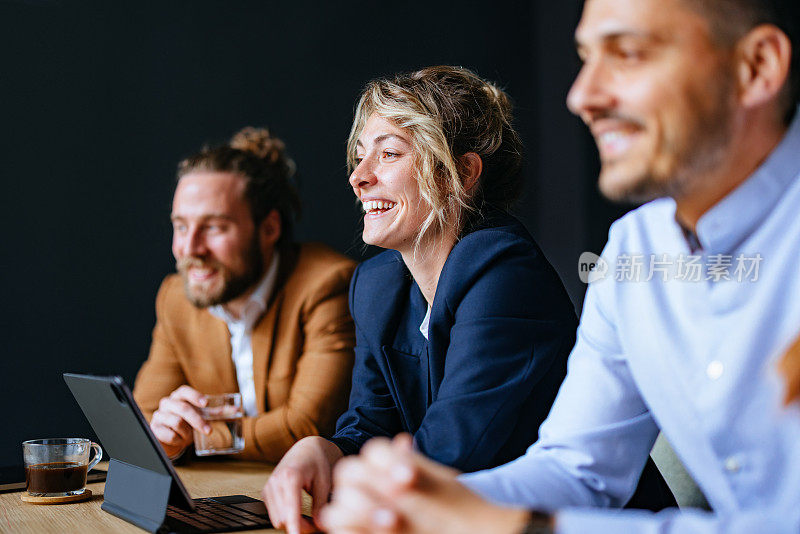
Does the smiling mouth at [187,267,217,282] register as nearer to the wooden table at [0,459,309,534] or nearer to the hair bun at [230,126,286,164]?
the hair bun at [230,126,286,164]

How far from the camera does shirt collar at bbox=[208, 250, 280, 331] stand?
2479 mm

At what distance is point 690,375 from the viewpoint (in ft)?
3.29

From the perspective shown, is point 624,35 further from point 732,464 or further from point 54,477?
point 54,477

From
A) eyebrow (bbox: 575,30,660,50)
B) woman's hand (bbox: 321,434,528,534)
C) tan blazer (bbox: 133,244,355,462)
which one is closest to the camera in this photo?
woman's hand (bbox: 321,434,528,534)

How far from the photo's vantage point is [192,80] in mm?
3260

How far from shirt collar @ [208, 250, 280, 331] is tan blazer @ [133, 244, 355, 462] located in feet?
0.07

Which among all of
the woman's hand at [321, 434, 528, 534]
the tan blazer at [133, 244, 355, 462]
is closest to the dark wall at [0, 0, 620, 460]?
the tan blazer at [133, 244, 355, 462]

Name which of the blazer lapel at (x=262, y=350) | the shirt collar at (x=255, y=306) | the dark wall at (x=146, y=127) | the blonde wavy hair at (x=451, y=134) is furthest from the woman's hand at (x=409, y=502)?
the dark wall at (x=146, y=127)

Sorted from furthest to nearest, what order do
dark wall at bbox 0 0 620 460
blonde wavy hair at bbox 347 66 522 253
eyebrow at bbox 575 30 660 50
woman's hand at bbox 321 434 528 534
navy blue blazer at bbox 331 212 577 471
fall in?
dark wall at bbox 0 0 620 460, blonde wavy hair at bbox 347 66 522 253, navy blue blazer at bbox 331 212 577 471, eyebrow at bbox 575 30 660 50, woman's hand at bbox 321 434 528 534

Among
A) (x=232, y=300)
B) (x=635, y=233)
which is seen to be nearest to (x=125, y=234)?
(x=232, y=300)

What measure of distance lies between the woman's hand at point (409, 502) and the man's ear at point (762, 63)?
531mm

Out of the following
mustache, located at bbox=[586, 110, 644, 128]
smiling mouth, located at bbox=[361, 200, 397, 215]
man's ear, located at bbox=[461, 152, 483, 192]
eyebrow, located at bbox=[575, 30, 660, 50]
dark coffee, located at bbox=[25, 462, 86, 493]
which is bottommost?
dark coffee, located at bbox=[25, 462, 86, 493]

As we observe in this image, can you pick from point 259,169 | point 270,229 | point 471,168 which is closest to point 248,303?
point 270,229

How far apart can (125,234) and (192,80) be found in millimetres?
654
